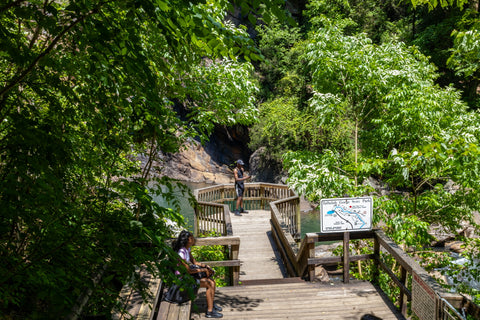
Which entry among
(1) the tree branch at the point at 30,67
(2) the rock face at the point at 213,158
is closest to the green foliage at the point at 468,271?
(1) the tree branch at the point at 30,67

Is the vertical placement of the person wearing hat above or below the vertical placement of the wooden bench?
above

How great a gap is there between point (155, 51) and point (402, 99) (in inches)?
180

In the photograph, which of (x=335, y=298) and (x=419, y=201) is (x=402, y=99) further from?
(x=335, y=298)

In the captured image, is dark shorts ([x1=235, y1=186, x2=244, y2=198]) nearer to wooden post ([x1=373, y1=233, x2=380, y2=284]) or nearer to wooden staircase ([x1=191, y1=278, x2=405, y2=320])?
wooden staircase ([x1=191, y1=278, x2=405, y2=320])

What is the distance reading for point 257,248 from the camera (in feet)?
28.1

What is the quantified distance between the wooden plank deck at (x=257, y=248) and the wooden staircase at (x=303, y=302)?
1.77 metres

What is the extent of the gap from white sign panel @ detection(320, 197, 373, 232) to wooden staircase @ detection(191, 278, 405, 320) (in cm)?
90

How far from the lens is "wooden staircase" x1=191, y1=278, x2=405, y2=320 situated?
14.1ft

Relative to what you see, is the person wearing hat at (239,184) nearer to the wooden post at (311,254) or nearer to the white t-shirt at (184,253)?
the wooden post at (311,254)

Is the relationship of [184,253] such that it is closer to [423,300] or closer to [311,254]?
[311,254]

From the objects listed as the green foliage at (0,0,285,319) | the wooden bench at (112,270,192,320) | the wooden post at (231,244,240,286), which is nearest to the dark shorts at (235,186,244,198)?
the wooden post at (231,244,240,286)

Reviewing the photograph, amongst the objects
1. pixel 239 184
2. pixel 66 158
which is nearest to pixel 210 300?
pixel 66 158

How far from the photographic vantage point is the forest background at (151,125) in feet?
6.17

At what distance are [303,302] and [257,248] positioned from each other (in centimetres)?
399
